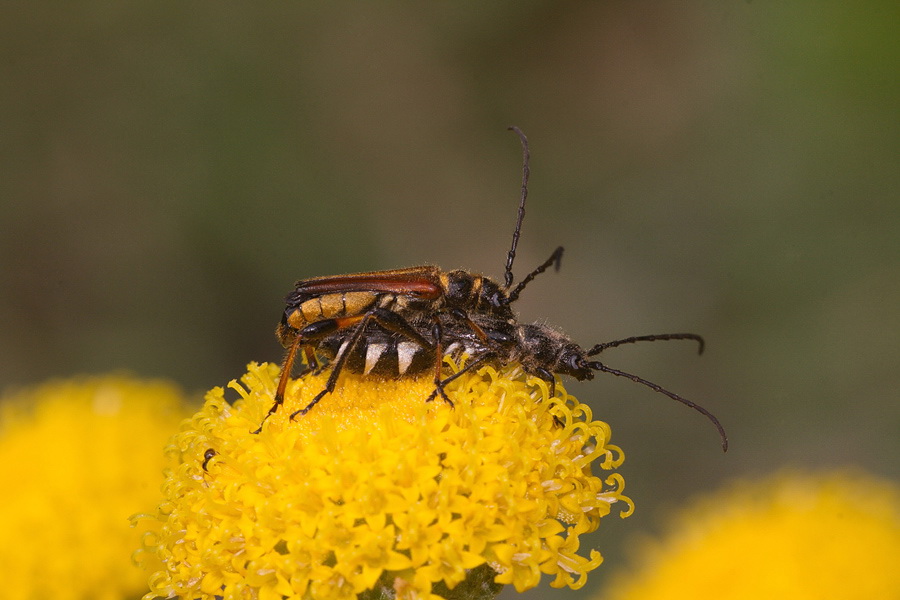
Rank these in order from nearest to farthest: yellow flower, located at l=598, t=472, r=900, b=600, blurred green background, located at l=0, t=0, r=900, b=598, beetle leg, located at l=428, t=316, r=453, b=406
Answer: beetle leg, located at l=428, t=316, r=453, b=406 → yellow flower, located at l=598, t=472, r=900, b=600 → blurred green background, located at l=0, t=0, r=900, b=598

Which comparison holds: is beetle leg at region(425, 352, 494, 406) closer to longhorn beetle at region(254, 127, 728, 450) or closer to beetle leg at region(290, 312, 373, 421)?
longhorn beetle at region(254, 127, 728, 450)

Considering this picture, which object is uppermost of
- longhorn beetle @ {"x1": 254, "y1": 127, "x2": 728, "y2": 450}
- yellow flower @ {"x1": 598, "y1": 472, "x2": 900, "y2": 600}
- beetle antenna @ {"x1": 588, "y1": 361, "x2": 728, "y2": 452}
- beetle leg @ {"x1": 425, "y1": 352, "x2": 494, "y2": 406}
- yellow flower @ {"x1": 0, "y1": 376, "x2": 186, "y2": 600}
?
longhorn beetle @ {"x1": 254, "y1": 127, "x2": 728, "y2": 450}

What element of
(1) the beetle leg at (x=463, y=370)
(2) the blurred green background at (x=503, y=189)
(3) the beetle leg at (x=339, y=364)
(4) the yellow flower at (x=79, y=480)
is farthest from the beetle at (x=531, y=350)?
(2) the blurred green background at (x=503, y=189)

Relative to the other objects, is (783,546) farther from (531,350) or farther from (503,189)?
(503,189)

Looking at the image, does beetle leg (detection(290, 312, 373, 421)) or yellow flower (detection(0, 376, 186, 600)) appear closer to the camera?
beetle leg (detection(290, 312, 373, 421))

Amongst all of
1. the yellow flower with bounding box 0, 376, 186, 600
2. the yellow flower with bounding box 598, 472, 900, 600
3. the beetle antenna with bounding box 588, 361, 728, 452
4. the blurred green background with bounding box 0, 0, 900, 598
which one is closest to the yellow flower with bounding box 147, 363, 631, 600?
the beetle antenna with bounding box 588, 361, 728, 452

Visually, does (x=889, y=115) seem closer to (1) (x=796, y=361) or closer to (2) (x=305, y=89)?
(1) (x=796, y=361)

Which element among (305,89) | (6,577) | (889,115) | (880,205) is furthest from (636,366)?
(6,577)
